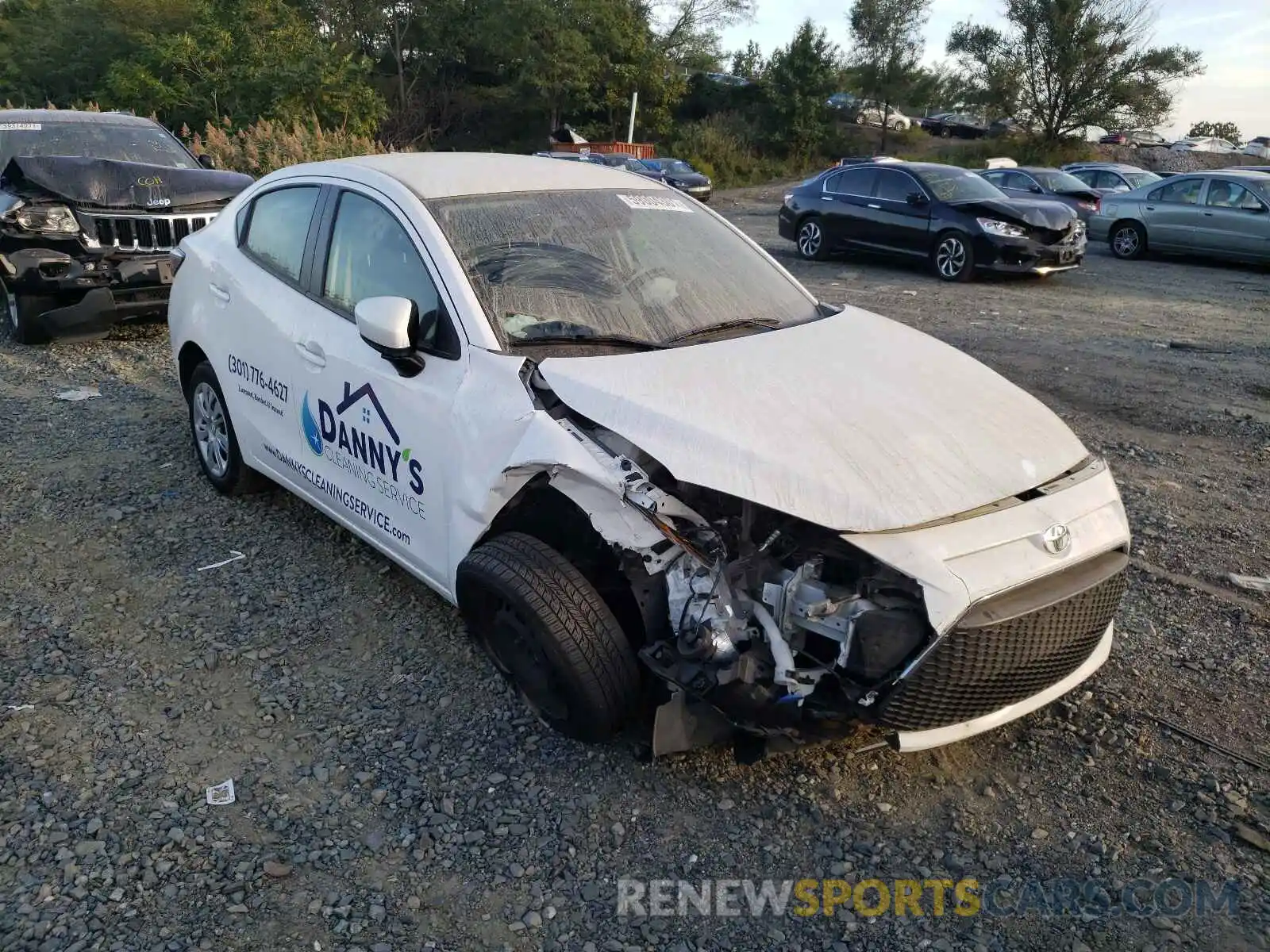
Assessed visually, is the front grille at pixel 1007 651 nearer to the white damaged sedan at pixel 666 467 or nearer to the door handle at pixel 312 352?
the white damaged sedan at pixel 666 467

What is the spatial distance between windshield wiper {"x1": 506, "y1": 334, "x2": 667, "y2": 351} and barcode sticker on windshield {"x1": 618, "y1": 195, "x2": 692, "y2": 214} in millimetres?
919

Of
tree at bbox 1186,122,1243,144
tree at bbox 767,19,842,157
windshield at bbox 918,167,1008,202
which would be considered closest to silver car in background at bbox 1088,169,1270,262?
windshield at bbox 918,167,1008,202

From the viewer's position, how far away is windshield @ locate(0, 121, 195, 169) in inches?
347

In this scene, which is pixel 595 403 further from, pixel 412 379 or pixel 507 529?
pixel 412 379

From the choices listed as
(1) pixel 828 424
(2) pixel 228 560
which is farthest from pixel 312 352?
(1) pixel 828 424

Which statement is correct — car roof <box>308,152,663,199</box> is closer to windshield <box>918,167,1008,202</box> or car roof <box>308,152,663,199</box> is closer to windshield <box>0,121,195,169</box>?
windshield <box>0,121,195,169</box>

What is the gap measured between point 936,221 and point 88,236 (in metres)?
10.1

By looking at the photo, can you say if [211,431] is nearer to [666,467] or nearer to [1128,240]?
[666,467]

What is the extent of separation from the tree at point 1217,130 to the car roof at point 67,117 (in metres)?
57.4

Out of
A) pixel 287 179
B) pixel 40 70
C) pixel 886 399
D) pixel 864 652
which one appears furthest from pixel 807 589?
pixel 40 70

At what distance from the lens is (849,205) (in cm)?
1438

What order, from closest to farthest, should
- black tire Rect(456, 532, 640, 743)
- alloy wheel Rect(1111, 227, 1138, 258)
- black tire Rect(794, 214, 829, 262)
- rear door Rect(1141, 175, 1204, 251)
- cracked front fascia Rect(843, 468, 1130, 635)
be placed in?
Answer: cracked front fascia Rect(843, 468, 1130, 635), black tire Rect(456, 532, 640, 743), black tire Rect(794, 214, 829, 262), rear door Rect(1141, 175, 1204, 251), alloy wheel Rect(1111, 227, 1138, 258)

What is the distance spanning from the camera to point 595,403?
2957mm

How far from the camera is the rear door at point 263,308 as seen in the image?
13.5 feet
